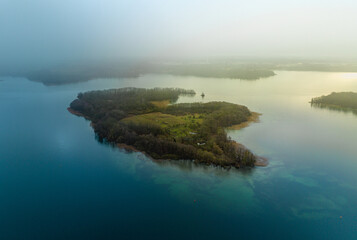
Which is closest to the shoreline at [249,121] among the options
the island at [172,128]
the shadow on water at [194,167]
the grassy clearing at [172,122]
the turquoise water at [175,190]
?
the island at [172,128]

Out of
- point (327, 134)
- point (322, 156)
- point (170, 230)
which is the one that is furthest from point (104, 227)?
point (327, 134)

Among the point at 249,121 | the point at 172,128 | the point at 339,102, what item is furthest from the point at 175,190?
the point at 339,102

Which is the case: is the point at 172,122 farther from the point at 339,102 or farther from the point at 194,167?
the point at 339,102

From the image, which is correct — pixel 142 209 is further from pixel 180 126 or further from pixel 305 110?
pixel 305 110

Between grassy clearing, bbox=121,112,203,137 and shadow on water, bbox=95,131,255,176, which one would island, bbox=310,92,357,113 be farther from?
shadow on water, bbox=95,131,255,176

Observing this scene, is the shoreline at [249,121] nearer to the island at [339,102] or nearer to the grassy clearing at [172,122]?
the grassy clearing at [172,122]

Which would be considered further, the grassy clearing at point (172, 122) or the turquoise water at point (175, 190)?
the grassy clearing at point (172, 122)

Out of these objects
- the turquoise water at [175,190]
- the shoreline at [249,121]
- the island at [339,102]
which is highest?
the island at [339,102]
